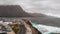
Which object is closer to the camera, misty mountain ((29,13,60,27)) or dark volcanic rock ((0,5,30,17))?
misty mountain ((29,13,60,27))

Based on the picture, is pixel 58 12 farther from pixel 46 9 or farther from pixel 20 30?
pixel 20 30

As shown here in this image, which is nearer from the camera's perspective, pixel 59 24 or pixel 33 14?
pixel 59 24

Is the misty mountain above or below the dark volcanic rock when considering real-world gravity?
below

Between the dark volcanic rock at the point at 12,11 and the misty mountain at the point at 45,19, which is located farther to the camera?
the dark volcanic rock at the point at 12,11

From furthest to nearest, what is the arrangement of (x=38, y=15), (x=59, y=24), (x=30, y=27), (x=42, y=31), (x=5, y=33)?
(x=38, y=15) → (x=59, y=24) → (x=30, y=27) → (x=42, y=31) → (x=5, y=33)

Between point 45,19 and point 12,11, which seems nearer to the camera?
point 45,19

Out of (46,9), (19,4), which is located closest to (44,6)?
(46,9)

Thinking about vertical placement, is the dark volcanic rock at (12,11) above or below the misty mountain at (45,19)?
above

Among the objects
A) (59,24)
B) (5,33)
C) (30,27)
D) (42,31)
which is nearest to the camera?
(5,33)
